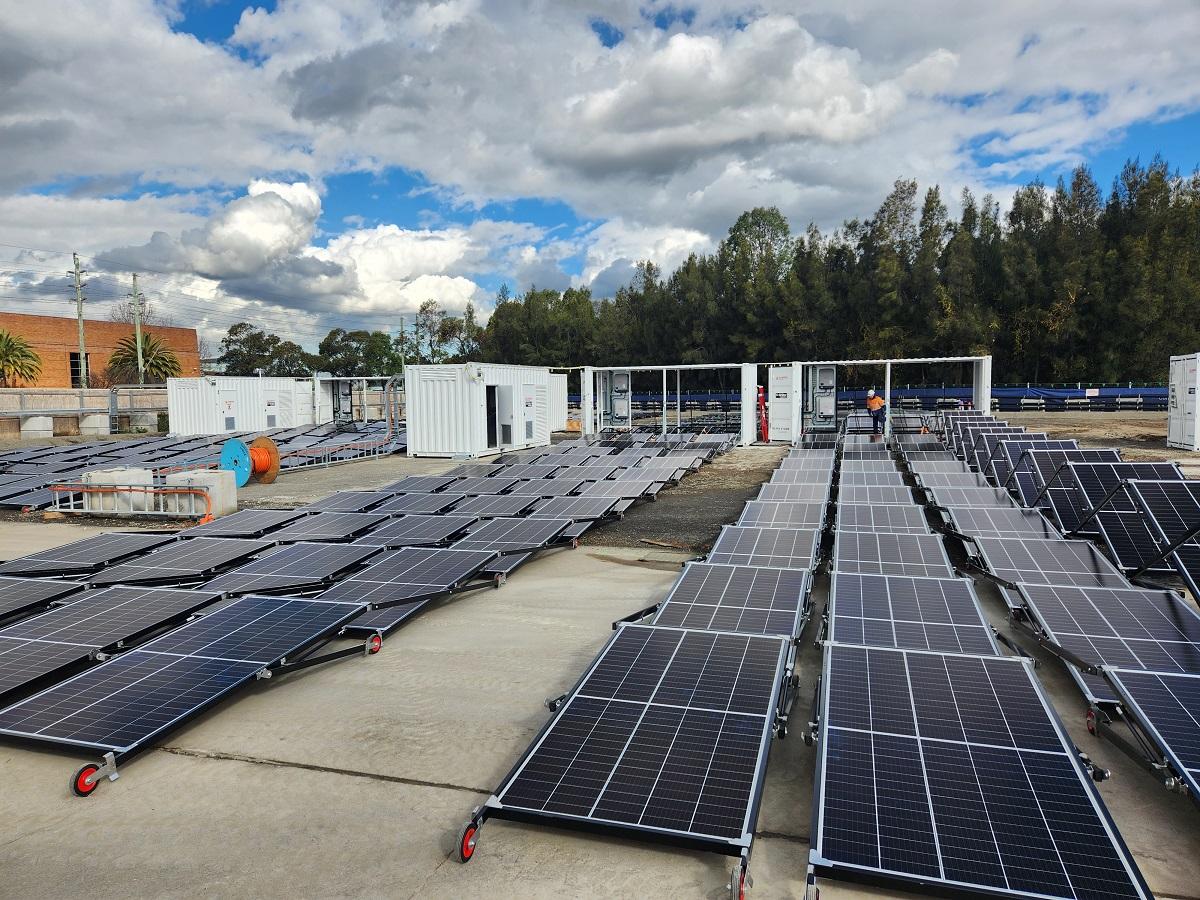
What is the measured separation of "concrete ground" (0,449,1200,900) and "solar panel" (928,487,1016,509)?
5.44m

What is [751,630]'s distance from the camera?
6.38 metres

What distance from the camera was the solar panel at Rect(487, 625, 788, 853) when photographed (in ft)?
12.9

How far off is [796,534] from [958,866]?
6.66 meters

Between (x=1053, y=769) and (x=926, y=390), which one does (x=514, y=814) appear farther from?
(x=926, y=390)

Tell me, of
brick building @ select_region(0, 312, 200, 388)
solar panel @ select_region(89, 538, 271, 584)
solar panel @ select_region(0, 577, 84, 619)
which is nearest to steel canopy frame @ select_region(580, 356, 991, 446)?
solar panel @ select_region(89, 538, 271, 584)

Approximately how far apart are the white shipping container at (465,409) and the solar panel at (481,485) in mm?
8232

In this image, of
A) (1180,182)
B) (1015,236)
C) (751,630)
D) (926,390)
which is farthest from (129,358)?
(1180,182)

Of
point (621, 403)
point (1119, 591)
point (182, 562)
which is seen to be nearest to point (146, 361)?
point (621, 403)

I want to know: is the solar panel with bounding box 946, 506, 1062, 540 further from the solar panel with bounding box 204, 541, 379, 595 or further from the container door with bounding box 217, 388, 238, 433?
the container door with bounding box 217, 388, 238, 433

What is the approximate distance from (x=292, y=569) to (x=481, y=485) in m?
6.79

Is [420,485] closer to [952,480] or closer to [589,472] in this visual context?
[589,472]

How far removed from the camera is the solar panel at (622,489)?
14.5 meters

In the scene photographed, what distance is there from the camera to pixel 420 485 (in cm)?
1608

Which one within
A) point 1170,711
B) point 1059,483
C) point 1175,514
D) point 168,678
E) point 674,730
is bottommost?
point 168,678
